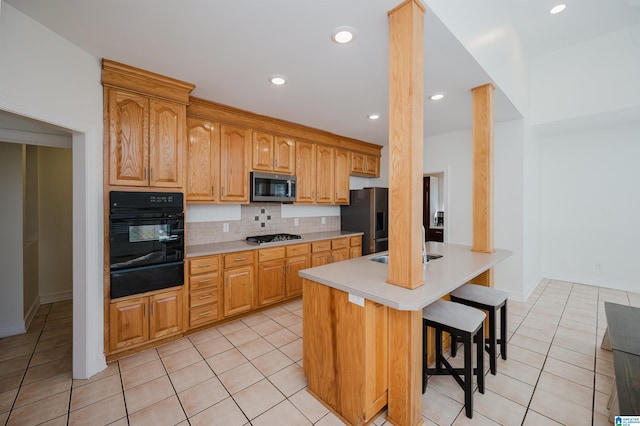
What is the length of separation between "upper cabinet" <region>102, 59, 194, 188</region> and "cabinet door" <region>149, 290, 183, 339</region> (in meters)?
1.06

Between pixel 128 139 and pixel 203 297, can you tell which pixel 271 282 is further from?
pixel 128 139

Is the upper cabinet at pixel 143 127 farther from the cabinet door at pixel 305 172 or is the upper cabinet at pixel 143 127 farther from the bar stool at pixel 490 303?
the bar stool at pixel 490 303

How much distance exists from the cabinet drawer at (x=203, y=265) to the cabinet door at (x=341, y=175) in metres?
2.31

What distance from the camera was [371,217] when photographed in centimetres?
442

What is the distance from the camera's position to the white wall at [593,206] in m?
3.93

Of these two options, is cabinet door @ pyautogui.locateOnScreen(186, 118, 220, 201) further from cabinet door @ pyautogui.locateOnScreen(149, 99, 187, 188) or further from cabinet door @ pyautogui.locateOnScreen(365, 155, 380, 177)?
cabinet door @ pyautogui.locateOnScreen(365, 155, 380, 177)

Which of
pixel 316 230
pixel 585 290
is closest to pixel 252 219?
pixel 316 230

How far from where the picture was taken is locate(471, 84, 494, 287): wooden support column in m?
2.62

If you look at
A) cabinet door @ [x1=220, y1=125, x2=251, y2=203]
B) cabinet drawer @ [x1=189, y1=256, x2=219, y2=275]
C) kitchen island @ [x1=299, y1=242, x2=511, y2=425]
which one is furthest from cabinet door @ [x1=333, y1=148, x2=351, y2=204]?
kitchen island @ [x1=299, y1=242, x2=511, y2=425]

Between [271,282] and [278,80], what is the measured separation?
232 centimetres

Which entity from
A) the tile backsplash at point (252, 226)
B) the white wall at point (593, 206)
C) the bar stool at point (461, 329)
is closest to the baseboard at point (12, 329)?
the tile backsplash at point (252, 226)

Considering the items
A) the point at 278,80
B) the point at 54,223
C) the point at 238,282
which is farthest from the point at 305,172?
the point at 54,223

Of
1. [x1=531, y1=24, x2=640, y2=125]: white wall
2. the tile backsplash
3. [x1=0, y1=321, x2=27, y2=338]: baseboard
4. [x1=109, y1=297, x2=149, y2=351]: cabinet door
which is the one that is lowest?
[x1=0, y1=321, x2=27, y2=338]: baseboard

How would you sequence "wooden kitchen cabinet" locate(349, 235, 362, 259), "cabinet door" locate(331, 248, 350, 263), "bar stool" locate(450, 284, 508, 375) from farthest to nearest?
"wooden kitchen cabinet" locate(349, 235, 362, 259)
"cabinet door" locate(331, 248, 350, 263)
"bar stool" locate(450, 284, 508, 375)
